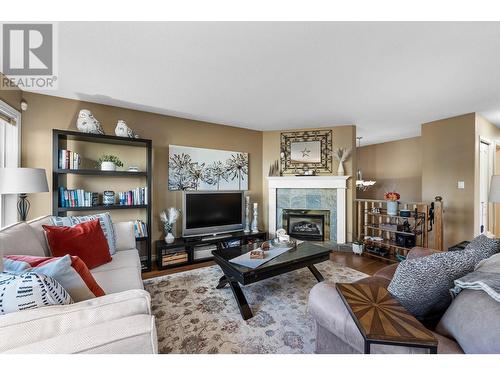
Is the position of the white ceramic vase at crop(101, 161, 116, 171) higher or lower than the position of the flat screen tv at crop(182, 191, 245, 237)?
higher

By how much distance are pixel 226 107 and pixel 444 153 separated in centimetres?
362

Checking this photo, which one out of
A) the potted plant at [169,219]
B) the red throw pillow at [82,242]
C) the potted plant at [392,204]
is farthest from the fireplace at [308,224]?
the red throw pillow at [82,242]

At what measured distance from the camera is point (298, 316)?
1872 mm

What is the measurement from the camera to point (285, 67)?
2023mm

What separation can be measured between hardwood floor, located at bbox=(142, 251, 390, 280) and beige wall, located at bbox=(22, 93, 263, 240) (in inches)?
27.6

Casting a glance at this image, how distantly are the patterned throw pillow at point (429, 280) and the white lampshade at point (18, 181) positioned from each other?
9.67 feet

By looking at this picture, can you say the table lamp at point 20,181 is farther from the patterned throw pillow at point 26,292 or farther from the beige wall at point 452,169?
the beige wall at point 452,169

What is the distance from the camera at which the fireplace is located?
13.4 ft

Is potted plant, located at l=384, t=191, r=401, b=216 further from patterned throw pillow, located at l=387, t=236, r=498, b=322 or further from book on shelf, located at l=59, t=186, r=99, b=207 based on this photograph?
book on shelf, located at l=59, t=186, r=99, b=207

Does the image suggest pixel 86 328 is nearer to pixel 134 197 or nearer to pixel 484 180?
pixel 134 197

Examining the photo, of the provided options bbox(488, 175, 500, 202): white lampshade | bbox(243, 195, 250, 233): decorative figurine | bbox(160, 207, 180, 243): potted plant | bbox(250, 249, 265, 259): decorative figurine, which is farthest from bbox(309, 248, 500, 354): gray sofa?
bbox(243, 195, 250, 233): decorative figurine

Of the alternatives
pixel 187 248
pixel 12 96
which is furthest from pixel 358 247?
pixel 12 96
